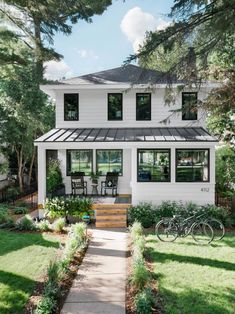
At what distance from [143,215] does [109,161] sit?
17.2ft

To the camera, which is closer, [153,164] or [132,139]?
[132,139]

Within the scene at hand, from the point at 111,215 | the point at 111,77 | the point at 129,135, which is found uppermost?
the point at 111,77

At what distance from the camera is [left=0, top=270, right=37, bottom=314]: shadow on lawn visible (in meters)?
7.27

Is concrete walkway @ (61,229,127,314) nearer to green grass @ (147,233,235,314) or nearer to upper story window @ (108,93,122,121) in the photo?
green grass @ (147,233,235,314)

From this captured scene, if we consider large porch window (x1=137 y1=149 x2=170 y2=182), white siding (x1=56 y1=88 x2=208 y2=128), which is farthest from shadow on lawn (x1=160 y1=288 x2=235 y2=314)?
white siding (x1=56 y1=88 x2=208 y2=128)

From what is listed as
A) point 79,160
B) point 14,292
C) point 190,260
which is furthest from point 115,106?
point 14,292

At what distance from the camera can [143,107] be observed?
19719 mm

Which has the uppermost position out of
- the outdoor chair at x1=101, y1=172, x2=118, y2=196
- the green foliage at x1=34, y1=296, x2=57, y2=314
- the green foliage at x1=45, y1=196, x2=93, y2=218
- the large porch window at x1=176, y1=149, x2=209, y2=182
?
the large porch window at x1=176, y1=149, x2=209, y2=182

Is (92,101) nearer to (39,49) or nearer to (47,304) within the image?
(39,49)

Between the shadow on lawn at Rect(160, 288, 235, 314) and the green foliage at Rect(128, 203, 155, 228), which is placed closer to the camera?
the shadow on lawn at Rect(160, 288, 235, 314)

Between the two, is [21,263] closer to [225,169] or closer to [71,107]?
[71,107]

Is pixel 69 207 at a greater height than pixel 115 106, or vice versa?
pixel 115 106

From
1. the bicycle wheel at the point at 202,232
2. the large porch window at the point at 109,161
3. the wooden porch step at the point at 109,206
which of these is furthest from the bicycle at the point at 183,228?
the large porch window at the point at 109,161

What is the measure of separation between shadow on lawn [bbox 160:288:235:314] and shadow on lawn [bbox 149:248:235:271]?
1.76 m
